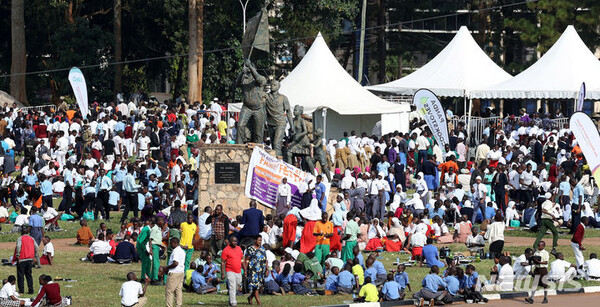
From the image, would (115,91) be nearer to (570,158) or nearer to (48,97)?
(48,97)

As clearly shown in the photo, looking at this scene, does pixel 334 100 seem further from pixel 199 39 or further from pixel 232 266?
pixel 232 266

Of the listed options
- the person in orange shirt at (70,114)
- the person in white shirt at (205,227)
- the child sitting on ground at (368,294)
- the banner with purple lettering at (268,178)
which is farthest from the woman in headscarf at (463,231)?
the person in orange shirt at (70,114)

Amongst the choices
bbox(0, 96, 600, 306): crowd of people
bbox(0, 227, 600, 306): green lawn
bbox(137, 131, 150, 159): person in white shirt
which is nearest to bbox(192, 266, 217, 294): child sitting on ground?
bbox(0, 96, 600, 306): crowd of people

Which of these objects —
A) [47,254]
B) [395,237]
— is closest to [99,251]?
[47,254]

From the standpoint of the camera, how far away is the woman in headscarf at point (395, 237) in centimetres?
2492

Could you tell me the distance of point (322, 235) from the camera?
21.8 meters

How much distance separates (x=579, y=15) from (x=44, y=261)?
114 ft

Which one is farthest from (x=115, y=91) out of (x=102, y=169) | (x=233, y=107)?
(x=102, y=169)

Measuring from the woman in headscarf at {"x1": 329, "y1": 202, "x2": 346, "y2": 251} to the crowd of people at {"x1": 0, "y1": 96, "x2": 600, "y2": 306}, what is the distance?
0.06 m

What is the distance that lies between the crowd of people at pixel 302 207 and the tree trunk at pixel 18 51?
10050 mm

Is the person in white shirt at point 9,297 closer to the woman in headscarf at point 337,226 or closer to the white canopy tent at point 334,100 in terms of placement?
the woman in headscarf at point 337,226

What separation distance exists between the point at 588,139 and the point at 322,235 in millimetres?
5169

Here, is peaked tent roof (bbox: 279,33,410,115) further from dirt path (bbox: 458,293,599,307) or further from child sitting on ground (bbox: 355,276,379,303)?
child sitting on ground (bbox: 355,276,379,303)

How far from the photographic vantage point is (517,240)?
85.7 ft
